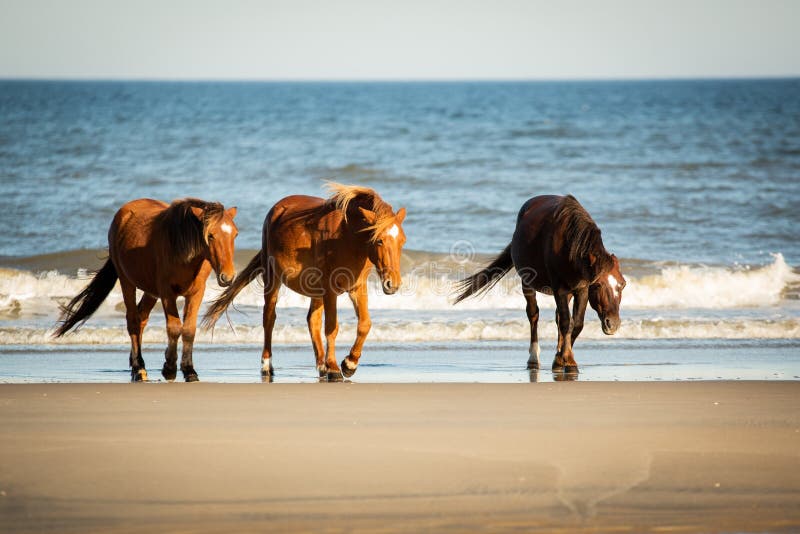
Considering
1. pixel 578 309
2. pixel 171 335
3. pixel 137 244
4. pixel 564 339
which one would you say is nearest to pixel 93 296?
pixel 137 244

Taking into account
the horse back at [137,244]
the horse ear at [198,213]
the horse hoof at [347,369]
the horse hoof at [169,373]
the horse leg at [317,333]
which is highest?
the horse ear at [198,213]

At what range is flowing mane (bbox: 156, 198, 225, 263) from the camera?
746 cm

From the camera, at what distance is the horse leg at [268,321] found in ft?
27.4

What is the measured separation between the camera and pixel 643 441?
5371 millimetres

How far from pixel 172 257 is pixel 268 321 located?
1.15 meters

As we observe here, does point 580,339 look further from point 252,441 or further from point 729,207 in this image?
point 729,207

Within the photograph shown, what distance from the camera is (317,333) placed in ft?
26.5

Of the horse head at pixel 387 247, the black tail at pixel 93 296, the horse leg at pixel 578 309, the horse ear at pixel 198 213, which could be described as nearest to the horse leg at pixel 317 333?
the horse head at pixel 387 247

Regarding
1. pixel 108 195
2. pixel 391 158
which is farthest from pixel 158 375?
pixel 391 158

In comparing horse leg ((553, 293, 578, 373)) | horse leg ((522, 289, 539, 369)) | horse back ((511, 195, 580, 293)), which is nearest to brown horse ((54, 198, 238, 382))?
horse back ((511, 195, 580, 293))


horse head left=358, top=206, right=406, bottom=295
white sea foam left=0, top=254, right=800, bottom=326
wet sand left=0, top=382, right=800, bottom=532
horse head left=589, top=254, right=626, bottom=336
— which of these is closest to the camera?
wet sand left=0, top=382, right=800, bottom=532

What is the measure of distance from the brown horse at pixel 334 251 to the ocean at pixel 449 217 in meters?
0.49

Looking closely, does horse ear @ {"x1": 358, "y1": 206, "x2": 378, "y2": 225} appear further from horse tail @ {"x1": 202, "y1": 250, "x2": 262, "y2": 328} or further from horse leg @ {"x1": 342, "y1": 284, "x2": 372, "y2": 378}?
horse tail @ {"x1": 202, "y1": 250, "x2": 262, "y2": 328}

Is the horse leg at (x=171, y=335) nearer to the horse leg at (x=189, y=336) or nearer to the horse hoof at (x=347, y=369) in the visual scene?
the horse leg at (x=189, y=336)
